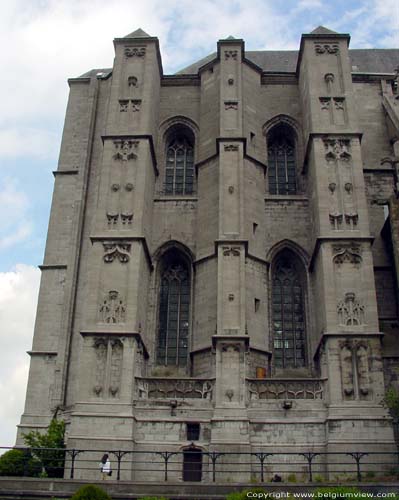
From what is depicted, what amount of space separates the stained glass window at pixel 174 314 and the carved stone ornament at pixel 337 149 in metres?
6.41

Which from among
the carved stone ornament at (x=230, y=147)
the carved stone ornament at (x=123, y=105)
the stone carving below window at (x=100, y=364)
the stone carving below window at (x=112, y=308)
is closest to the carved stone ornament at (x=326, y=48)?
the carved stone ornament at (x=230, y=147)

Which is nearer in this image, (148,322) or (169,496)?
(169,496)

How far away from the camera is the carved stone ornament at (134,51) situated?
90.0ft

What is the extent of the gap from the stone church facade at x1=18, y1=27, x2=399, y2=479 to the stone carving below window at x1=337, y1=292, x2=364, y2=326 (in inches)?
1.7

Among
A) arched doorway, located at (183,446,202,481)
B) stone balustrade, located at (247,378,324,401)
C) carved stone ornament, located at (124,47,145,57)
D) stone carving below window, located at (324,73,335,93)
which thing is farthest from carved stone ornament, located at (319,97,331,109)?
arched doorway, located at (183,446,202,481)

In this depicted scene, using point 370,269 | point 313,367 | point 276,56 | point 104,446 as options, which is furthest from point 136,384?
point 276,56

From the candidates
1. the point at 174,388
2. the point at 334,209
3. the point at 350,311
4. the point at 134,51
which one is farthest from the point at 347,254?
the point at 134,51

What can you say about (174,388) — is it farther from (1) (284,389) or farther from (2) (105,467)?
(2) (105,467)

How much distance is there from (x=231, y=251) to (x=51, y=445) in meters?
8.09

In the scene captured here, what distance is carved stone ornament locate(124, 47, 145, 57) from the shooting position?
27.4 m

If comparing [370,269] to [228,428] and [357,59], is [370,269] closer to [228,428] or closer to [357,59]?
[228,428]

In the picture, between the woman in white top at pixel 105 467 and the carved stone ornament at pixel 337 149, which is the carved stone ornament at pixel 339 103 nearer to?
the carved stone ornament at pixel 337 149

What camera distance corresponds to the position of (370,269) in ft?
71.5

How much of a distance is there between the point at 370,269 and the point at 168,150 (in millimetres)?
9955
